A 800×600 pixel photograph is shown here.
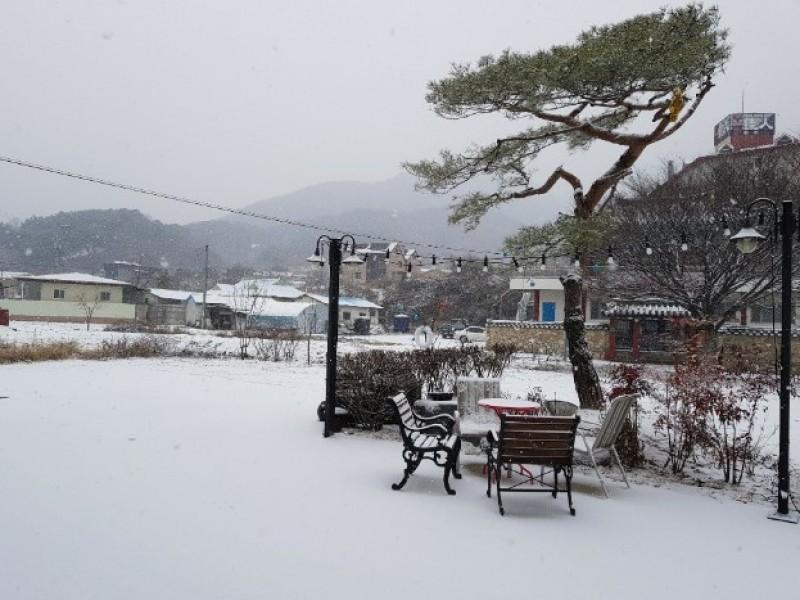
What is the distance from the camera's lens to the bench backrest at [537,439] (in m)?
4.76

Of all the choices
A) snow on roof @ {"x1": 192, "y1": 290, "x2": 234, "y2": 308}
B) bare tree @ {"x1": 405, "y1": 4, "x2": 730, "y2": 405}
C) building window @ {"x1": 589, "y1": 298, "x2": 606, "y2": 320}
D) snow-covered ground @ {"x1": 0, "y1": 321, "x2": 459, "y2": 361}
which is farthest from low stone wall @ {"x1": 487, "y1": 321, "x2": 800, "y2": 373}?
snow on roof @ {"x1": 192, "y1": 290, "x2": 234, "y2": 308}

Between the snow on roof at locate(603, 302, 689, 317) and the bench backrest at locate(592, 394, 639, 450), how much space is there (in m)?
21.5

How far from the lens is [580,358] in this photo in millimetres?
8469

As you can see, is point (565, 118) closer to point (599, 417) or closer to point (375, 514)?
point (599, 417)

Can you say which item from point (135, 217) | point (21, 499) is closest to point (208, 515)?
point (21, 499)

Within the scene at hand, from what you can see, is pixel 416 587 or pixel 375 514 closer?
pixel 416 587

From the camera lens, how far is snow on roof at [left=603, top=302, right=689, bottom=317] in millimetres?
25266

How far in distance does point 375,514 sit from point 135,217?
352ft

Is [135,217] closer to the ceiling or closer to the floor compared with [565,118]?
closer to the ceiling

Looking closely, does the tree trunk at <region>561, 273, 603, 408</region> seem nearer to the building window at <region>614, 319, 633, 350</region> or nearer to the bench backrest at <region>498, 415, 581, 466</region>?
the bench backrest at <region>498, 415, 581, 466</region>

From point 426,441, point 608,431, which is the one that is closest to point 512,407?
point 608,431

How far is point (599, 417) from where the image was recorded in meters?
6.91

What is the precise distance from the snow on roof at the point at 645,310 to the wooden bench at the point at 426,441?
71.1 feet

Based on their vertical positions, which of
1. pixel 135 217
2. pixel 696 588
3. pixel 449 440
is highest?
pixel 135 217
